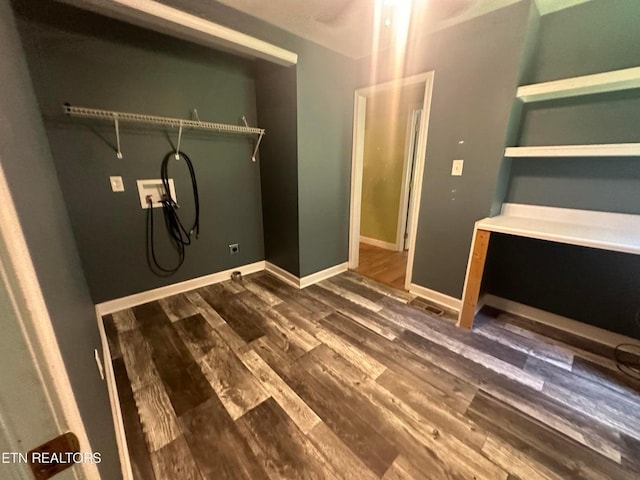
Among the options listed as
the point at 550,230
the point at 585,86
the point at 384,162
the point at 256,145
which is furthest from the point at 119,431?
the point at 384,162

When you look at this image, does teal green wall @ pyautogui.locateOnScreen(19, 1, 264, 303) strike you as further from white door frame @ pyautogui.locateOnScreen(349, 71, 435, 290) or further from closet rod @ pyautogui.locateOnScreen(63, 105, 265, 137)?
white door frame @ pyautogui.locateOnScreen(349, 71, 435, 290)

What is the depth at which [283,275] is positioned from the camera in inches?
115

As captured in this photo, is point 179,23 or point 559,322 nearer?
point 179,23

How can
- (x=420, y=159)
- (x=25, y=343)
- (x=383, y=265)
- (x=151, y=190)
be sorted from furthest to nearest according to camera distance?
(x=383, y=265) < (x=420, y=159) < (x=151, y=190) < (x=25, y=343)

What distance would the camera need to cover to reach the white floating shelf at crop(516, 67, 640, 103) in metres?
1.49

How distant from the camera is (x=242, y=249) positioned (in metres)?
2.97

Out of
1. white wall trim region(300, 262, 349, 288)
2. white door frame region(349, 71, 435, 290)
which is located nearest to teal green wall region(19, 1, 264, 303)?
white wall trim region(300, 262, 349, 288)

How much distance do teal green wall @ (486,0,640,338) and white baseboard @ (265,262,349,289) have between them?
1612 mm

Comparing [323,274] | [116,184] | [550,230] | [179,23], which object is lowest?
[323,274]

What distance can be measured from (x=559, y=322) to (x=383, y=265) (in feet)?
5.87

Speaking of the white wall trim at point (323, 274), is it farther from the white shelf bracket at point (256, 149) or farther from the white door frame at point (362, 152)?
the white shelf bracket at point (256, 149)

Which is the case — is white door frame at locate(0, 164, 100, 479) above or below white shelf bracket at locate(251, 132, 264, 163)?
below

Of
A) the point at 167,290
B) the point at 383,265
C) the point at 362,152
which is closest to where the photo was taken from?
the point at 167,290

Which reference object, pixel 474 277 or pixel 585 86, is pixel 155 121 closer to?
pixel 474 277
